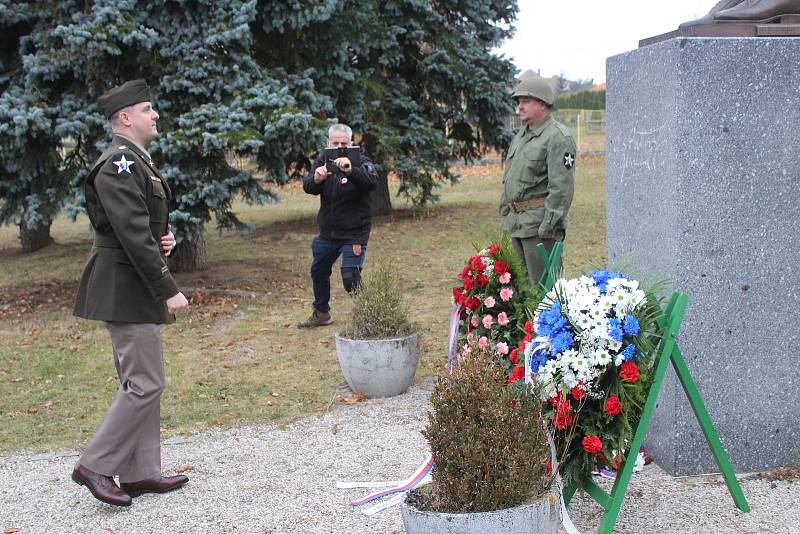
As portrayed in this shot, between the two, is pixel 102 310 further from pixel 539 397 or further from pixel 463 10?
pixel 463 10

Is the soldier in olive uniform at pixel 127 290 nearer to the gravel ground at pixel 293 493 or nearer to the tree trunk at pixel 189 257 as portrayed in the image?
the gravel ground at pixel 293 493

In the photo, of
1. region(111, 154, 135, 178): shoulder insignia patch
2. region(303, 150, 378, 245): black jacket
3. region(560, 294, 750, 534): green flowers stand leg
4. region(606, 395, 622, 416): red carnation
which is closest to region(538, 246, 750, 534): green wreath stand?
region(560, 294, 750, 534): green flowers stand leg

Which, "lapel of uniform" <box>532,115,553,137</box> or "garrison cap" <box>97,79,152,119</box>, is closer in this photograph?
"garrison cap" <box>97,79,152,119</box>

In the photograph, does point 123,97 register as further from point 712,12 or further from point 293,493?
point 712,12

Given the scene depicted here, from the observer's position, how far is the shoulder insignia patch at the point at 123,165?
4461mm

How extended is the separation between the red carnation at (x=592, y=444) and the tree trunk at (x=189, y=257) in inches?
343

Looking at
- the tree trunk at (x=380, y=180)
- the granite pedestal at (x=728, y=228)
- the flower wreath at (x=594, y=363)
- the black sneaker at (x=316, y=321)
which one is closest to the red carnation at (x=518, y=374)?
the flower wreath at (x=594, y=363)

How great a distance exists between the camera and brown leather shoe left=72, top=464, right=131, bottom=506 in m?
4.55

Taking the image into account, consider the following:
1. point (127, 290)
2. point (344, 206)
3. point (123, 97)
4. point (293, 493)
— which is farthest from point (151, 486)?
point (344, 206)

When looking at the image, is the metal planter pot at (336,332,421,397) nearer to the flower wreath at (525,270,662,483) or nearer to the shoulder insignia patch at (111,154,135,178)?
the shoulder insignia patch at (111,154,135,178)

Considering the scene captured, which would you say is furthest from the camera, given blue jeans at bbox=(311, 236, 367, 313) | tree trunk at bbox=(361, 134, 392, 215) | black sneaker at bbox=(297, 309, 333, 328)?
tree trunk at bbox=(361, 134, 392, 215)

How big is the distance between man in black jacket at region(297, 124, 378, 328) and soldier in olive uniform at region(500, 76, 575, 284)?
5.45 ft

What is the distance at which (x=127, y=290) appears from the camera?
15.0ft

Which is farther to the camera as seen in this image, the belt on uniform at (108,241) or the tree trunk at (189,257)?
the tree trunk at (189,257)
